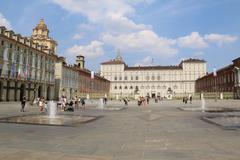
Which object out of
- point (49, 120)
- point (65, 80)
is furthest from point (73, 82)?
point (49, 120)

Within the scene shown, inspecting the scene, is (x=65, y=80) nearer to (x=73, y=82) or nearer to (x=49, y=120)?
(x=73, y=82)

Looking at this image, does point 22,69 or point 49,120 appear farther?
point 22,69

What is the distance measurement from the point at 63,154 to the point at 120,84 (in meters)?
146

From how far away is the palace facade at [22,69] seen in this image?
5016 cm

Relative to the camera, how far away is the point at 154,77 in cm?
15125

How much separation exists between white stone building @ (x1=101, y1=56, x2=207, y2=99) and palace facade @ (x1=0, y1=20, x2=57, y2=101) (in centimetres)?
8123

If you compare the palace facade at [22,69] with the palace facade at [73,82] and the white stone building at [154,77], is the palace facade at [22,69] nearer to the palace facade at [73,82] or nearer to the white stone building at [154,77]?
the palace facade at [73,82]

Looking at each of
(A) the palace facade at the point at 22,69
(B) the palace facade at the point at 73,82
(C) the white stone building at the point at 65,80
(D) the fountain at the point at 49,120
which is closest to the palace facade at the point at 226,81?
(B) the palace facade at the point at 73,82

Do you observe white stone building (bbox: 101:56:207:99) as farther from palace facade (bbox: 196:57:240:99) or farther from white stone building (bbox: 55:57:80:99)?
white stone building (bbox: 55:57:80:99)

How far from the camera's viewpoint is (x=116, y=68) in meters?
154

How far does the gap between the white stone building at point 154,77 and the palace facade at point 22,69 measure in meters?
81.2

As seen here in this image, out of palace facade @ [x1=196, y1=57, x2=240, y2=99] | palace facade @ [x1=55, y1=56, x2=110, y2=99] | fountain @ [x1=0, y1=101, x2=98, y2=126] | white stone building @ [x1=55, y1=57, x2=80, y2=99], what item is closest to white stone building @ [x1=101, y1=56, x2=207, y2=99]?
palace facade @ [x1=196, y1=57, x2=240, y2=99]

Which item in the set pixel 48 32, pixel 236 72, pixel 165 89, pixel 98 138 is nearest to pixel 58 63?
pixel 48 32

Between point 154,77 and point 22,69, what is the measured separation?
103186 mm
